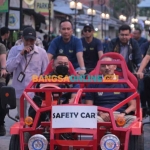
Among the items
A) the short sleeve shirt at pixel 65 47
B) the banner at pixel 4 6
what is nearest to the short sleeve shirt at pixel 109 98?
the short sleeve shirt at pixel 65 47

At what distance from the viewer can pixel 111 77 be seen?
681 centimetres

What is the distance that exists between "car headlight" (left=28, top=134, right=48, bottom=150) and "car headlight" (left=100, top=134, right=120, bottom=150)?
571 millimetres

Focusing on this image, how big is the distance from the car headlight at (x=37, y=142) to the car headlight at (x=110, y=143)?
0.57m

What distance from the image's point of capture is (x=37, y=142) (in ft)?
19.0

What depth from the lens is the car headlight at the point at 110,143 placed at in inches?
225

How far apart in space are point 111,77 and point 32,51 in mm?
2255

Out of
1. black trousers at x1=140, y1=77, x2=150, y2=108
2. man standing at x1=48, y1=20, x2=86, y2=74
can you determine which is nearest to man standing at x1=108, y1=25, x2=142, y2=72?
black trousers at x1=140, y1=77, x2=150, y2=108

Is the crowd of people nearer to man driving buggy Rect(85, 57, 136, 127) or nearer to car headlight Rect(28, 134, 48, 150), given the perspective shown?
man driving buggy Rect(85, 57, 136, 127)

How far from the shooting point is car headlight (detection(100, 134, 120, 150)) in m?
5.71

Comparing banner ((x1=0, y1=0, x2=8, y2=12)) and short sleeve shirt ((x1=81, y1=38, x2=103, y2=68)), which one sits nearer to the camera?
short sleeve shirt ((x1=81, y1=38, x2=103, y2=68))

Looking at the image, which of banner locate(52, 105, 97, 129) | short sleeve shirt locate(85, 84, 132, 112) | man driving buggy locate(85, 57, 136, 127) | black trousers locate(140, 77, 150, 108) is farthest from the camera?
black trousers locate(140, 77, 150, 108)

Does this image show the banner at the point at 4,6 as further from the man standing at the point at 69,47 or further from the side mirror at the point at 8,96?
the side mirror at the point at 8,96

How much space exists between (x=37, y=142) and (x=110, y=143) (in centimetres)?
73

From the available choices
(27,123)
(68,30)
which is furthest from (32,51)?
(27,123)
